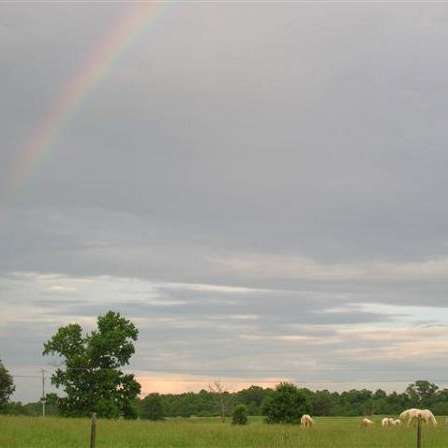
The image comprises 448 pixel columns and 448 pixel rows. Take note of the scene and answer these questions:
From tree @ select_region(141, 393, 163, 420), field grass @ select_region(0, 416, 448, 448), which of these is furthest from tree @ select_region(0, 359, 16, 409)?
field grass @ select_region(0, 416, 448, 448)

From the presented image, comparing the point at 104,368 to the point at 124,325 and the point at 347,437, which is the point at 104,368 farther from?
the point at 347,437

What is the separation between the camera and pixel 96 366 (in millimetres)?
65938

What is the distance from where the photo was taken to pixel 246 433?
31.4 metres

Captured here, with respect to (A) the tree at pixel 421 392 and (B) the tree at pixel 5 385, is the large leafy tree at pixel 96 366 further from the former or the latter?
(A) the tree at pixel 421 392

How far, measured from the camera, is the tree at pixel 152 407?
8300cm

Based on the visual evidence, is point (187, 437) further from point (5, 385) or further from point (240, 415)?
point (5, 385)

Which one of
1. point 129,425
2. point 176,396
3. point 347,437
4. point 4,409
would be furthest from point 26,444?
point 176,396

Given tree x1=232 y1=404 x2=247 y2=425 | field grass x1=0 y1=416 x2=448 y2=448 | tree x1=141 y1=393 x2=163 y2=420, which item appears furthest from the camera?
tree x1=141 y1=393 x2=163 y2=420

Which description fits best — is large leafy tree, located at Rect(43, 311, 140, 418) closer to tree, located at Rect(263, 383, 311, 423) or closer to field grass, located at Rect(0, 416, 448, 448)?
tree, located at Rect(263, 383, 311, 423)

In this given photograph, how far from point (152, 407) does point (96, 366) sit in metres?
21.9

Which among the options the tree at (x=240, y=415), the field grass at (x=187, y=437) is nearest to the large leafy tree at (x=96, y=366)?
the tree at (x=240, y=415)

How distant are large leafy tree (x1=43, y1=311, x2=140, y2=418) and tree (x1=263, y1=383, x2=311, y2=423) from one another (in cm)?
1166

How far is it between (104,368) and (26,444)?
3918 centimetres

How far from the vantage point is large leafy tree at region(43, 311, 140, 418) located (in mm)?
64750
